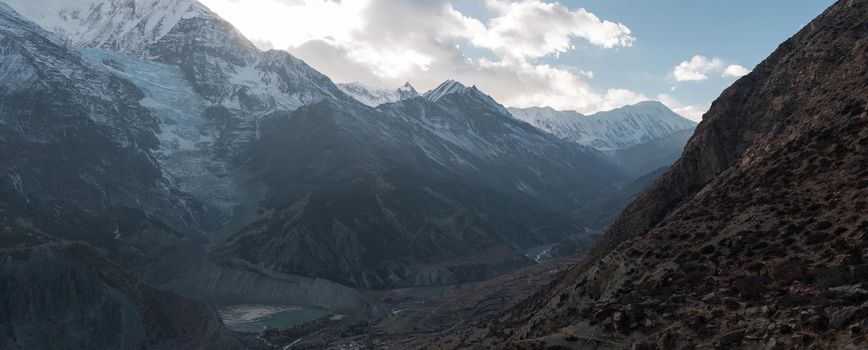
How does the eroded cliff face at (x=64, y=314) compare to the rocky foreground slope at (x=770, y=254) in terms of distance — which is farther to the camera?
the eroded cliff face at (x=64, y=314)

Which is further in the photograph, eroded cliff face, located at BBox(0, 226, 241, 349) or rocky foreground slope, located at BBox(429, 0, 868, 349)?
eroded cliff face, located at BBox(0, 226, 241, 349)

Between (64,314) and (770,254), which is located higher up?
(770,254)

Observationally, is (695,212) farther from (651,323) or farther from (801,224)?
(651,323)

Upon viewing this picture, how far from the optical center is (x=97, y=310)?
193750mm

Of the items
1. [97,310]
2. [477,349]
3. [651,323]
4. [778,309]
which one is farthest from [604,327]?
[97,310]

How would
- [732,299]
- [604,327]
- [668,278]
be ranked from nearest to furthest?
[732,299], [604,327], [668,278]

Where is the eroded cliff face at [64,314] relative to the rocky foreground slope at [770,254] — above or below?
below

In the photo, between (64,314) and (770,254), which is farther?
(64,314)

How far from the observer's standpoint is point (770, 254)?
53.0 metres

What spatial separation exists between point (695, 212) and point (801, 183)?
12.2 m

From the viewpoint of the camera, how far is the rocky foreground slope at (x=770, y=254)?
4222 cm

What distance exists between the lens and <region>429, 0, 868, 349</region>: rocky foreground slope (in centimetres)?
4222

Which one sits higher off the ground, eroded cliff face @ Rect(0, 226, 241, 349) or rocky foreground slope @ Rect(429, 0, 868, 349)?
rocky foreground slope @ Rect(429, 0, 868, 349)

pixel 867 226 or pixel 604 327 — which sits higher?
pixel 867 226
